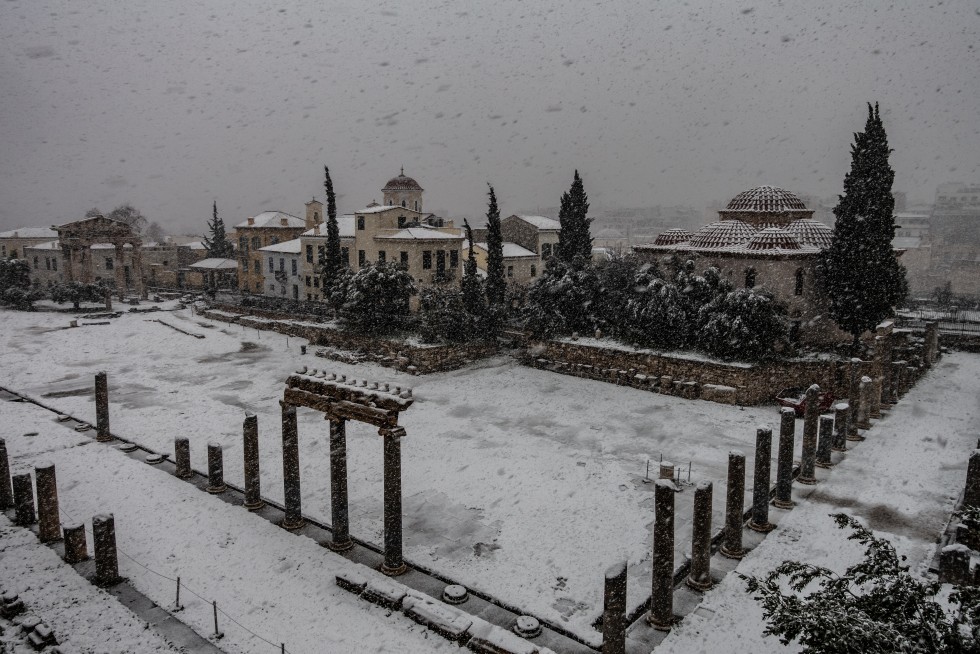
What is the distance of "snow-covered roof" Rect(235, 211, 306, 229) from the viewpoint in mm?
53906

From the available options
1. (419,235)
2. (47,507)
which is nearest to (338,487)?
(47,507)

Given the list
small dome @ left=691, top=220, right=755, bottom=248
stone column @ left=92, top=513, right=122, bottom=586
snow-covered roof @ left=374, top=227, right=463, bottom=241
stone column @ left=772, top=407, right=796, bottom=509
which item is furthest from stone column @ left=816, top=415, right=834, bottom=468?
snow-covered roof @ left=374, top=227, right=463, bottom=241

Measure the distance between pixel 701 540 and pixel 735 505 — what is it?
1615 mm

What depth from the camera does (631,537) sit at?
13820 millimetres

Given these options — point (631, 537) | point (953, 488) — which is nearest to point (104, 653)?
point (631, 537)

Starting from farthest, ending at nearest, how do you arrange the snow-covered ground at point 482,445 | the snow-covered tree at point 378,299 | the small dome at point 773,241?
the snow-covered tree at point 378,299 < the small dome at point 773,241 < the snow-covered ground at point 482,445

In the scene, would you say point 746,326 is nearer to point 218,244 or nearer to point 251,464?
point 251,464

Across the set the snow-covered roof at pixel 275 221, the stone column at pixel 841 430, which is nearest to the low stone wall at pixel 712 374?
the stone column at pixel 841 430

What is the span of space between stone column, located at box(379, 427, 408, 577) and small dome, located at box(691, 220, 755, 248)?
22549 mm

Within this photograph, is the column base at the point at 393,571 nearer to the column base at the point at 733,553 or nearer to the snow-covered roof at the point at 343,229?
the column base at the point at 733,553

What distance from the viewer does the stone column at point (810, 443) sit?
1661 cm

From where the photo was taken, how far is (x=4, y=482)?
1514 centimetres

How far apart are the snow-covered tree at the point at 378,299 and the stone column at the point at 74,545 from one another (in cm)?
1916

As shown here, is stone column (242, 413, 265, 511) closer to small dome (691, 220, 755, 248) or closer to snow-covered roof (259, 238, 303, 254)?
small dome (691, 220, 755, 248)
